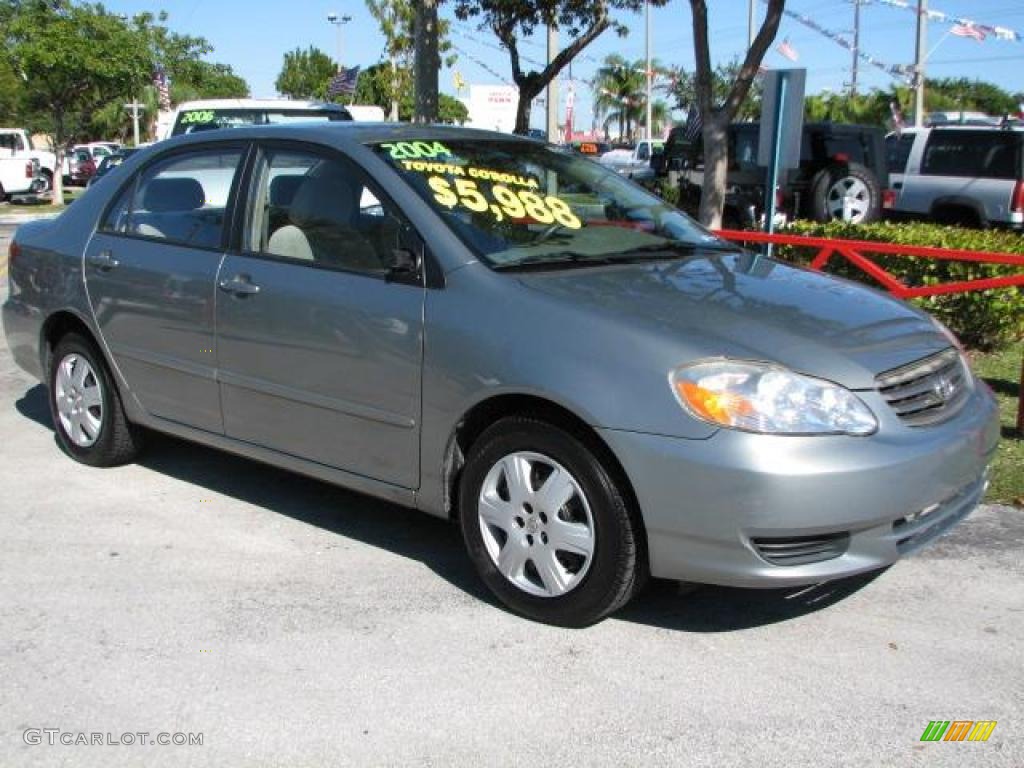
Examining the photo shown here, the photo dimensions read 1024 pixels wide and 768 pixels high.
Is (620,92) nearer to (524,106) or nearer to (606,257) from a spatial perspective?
(524,106)

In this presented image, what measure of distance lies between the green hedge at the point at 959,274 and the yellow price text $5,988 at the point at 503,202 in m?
4.41

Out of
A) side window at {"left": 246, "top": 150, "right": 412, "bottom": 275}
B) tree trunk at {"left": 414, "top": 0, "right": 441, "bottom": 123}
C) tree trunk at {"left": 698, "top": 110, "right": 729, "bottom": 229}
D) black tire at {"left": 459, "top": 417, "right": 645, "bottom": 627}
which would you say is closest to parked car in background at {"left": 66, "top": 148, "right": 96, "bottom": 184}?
tree trunk at {"left": 414, "top": 0, "right": 441, "bottom": 123}

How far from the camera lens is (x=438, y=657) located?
349 cm

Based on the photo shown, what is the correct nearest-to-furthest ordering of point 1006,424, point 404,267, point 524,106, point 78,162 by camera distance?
1. point 404,267
2. point 1006,424
3. point 524,106
4. point 78,162

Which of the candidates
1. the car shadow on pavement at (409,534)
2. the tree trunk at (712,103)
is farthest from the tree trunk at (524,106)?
the car shadow on pavement at (409,534)

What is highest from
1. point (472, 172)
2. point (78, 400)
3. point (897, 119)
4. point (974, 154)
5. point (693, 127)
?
point (897, 119)

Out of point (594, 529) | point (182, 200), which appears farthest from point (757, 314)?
point (182, 200)

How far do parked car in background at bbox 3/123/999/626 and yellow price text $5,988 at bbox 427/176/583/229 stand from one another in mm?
17

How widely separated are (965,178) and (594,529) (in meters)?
12.9

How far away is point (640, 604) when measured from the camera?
3.88m

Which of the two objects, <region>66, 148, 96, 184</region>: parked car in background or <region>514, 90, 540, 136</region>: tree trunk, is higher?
<region>514, 90, 540, 136</region>: tree trunk

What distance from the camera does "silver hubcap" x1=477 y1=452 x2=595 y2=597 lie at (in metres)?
3.50

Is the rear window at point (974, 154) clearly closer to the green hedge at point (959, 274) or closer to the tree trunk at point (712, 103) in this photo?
the tree trunk at point (712, 103)

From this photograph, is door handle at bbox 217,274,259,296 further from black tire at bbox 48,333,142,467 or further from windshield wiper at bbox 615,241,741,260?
windshield wiper at bbox 615,241,741,260
